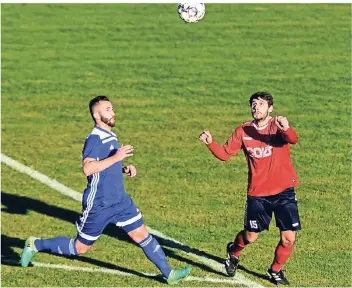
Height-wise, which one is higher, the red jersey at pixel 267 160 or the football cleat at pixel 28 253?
the red jersey at pixel 267 160

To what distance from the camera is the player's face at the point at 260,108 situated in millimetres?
11711

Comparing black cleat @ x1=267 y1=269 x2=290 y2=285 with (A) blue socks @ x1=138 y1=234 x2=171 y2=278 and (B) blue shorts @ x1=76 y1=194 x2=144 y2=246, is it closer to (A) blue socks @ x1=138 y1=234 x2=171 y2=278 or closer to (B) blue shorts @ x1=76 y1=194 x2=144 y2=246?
(A) blue socks @ x1=138 y1=234 x2=171 y2=278

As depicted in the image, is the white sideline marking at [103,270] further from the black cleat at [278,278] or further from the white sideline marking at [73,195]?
the black cleat at [278,278]

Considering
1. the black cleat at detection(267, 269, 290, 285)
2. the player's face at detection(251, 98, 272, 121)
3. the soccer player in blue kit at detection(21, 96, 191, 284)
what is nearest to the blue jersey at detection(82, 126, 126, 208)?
the soccer player in blue kit at detection(21, 96, 191, 284)

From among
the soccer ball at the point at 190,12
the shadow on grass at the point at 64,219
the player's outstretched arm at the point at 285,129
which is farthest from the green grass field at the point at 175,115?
the soccer ball at the point at 190,12

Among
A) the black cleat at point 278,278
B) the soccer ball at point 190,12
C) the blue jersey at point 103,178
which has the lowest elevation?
the black cleat at point 278,278

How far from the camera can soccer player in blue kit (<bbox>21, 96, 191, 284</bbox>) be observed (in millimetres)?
11688

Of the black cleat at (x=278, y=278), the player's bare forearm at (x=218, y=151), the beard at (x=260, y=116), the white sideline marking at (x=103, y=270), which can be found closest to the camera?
the beard at (x=260, y=116)

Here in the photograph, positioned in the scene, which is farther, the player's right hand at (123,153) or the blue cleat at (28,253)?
the blue cleat at (28,253)

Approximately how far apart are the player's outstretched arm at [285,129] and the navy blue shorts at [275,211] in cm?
73

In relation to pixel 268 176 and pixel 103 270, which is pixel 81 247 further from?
pixel 268 176

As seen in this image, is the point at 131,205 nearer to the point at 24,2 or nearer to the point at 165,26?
the point at 165,26

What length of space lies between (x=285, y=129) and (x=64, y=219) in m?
4.31

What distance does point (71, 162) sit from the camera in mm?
16625
